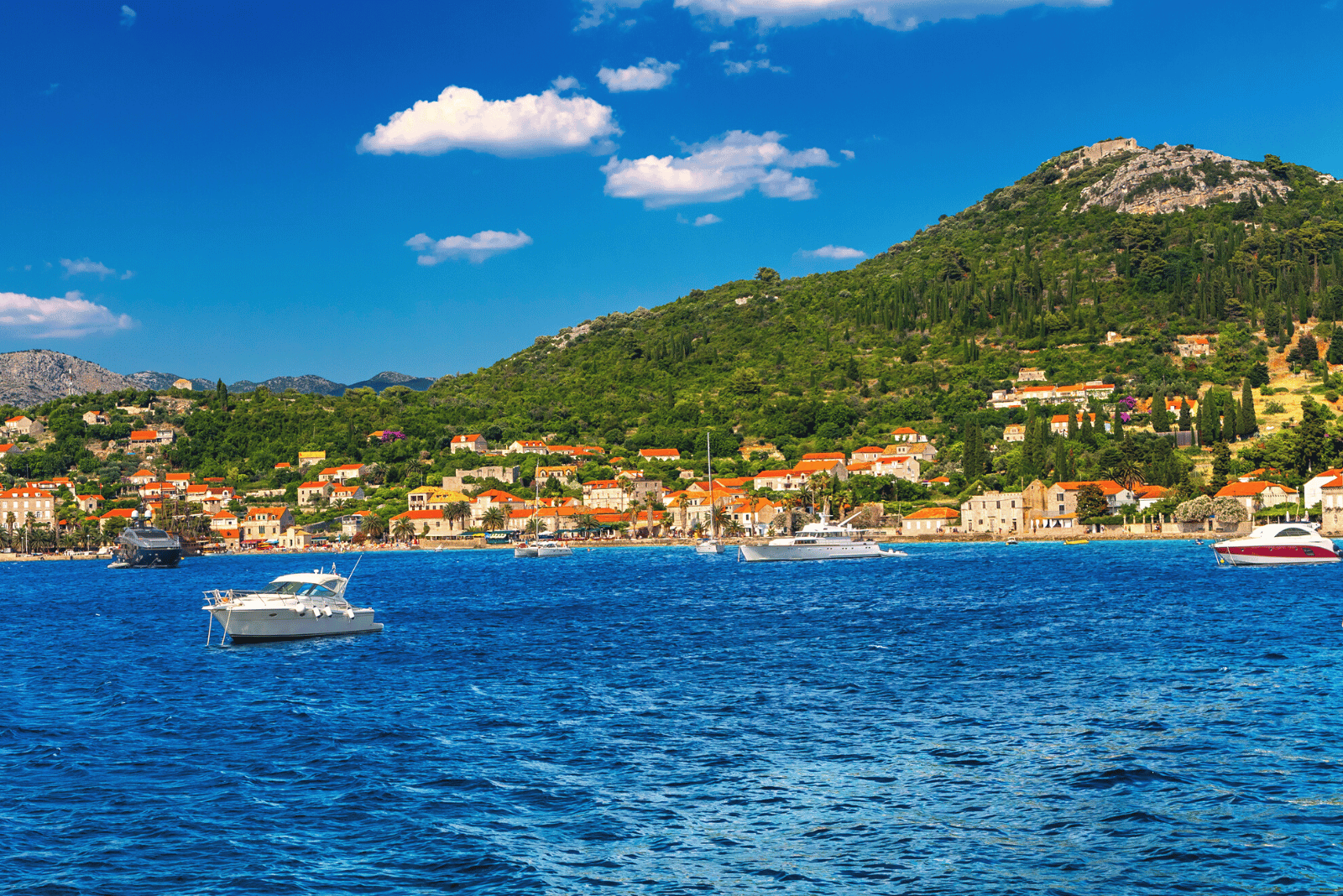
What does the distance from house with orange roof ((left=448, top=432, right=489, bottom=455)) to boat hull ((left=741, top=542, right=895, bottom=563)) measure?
96.9 meters

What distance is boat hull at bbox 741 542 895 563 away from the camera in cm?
7969

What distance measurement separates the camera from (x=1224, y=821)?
13.9 meters

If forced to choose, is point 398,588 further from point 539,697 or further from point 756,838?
point 756,838

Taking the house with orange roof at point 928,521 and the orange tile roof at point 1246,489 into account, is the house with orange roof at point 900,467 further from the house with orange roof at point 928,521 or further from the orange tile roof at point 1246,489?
the orange tile roof at point 1246,489

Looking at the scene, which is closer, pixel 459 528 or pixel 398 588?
pixel 398 588

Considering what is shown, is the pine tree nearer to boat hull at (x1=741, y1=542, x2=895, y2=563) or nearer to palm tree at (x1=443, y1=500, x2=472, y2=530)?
boat hull at (x1=741, y1=542, x2=895, y2=563)

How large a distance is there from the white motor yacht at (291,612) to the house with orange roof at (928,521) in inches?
3379

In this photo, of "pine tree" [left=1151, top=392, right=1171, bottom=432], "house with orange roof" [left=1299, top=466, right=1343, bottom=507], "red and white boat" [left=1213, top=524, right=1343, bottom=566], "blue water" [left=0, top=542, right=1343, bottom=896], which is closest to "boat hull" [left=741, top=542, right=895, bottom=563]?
"red and white boat" [left=1213, top=524, right=1343, bottom=566]

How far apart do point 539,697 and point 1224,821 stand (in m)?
14.3

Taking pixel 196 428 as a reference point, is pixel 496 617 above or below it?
below

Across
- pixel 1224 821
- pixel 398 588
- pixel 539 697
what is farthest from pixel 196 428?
pixel 1224 821

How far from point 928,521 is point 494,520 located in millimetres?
55514

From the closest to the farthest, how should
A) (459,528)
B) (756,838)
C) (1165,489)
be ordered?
(756,838) → (1165,489) → (459,528)

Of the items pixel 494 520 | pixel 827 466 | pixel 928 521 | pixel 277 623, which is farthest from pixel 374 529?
pixel 277 623
